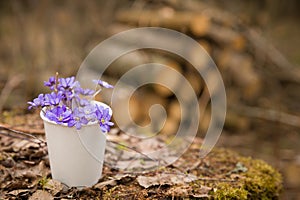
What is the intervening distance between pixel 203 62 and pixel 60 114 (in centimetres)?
232

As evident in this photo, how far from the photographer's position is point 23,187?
1.55 meters

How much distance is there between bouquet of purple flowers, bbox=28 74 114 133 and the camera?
1.43 m

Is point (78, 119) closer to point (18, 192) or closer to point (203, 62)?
point (18, 192)

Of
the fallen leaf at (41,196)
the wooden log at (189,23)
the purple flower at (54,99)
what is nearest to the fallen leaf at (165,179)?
the fallen leaf at (41,196)

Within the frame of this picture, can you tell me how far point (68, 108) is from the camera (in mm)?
1521

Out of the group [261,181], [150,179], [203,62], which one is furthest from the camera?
[203,62]

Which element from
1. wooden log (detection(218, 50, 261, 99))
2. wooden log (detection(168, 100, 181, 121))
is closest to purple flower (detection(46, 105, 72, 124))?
wooden log (detection(168, 100, 181, 121))

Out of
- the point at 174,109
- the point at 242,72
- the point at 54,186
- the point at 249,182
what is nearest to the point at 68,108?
A: the point at 54,186

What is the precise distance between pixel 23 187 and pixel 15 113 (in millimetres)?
943

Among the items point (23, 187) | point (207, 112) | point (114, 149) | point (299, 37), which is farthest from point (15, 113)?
point (299, 37)

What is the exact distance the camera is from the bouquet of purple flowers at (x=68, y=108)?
56.1 inches

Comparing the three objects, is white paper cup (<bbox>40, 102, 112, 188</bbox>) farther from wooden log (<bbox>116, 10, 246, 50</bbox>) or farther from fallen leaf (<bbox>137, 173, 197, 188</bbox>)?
wooden log (<bbox>116, 10, 246, 50</bbox>)

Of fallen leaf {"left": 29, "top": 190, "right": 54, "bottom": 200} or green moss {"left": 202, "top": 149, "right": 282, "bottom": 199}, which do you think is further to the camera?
green moss {"left": 202, "top": 149, "right": 282, "bottom": 199}

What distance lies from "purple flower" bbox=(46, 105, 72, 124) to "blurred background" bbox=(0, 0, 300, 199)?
2.05 m
